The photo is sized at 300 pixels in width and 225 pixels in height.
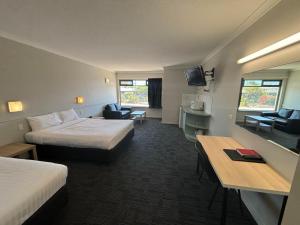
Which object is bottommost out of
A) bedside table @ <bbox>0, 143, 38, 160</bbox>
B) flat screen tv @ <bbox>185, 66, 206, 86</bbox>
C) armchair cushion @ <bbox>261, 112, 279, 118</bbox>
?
bedside table @ <bbox>0, 143, 38, 160</bbox>

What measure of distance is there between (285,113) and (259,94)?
45 cm

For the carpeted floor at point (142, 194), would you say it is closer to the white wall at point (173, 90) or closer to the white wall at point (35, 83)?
the white wall at point (35, 83)

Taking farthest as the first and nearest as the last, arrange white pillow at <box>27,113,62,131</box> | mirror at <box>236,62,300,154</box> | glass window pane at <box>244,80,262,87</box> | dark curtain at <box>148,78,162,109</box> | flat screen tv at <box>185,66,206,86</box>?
dark curtain at <box>148,78,162,109</box>
flat screen tv at <box>185,66,206,86</box>
white pillow at <box>27,113,62,131</box>
glass window pane at <box>244,80,262,87</box>
mirror at <box>236,62,300,154</box>

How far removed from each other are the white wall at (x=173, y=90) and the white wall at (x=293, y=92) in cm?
440

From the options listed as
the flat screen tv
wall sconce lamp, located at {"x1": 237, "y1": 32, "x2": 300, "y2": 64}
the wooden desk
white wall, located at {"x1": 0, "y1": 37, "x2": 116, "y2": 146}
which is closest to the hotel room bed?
white wall, located at {"x1": 0, "y1": 37, "x2": 116, "y2": 146}

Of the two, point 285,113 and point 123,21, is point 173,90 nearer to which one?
point 123,21

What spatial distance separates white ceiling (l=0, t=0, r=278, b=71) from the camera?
1528 mm

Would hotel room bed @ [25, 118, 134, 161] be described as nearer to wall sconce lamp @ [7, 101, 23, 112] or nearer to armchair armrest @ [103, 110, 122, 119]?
wall sconce lamp @ [7, 101, 23, 112]

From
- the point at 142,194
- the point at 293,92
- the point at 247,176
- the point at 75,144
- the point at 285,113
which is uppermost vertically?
the point at 293,92

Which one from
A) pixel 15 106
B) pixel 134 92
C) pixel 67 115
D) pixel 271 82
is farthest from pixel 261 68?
pixel 134 92

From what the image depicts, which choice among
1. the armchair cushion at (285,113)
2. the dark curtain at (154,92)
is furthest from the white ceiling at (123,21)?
the dark curtain at (154,92)

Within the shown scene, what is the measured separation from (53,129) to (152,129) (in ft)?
10.4

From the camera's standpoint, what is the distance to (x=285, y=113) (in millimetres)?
1305

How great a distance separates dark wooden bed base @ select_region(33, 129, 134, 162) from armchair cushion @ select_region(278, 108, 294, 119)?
256 cm
